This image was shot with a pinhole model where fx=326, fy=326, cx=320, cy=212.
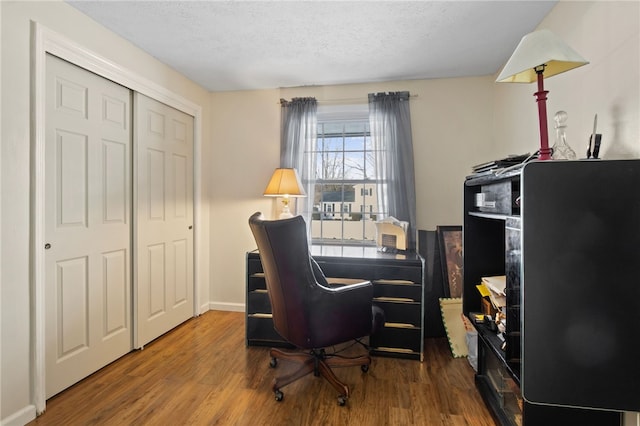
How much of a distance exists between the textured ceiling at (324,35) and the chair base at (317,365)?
2.23 meters

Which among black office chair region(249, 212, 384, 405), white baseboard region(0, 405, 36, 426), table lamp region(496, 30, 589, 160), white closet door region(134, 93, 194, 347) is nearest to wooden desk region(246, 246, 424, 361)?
black office chair region(249, 212, 384, 405)

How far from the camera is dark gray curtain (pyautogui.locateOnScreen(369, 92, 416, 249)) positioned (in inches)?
123

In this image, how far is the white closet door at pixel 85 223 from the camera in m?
1.97

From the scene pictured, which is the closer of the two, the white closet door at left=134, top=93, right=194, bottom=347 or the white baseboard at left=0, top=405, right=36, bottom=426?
the white baseboard at left=0, top=405, right=36, bottom=426

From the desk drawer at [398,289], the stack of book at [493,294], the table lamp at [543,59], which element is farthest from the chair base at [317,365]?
the table lamp at [543,59]

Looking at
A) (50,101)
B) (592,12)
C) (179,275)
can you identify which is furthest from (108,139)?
(592,12)

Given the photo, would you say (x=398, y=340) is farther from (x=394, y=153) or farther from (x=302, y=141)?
(x=302, y=141)

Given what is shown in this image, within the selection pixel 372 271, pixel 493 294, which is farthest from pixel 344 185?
pixel 493 294

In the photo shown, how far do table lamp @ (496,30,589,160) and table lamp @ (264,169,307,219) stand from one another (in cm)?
191

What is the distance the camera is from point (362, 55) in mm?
2654

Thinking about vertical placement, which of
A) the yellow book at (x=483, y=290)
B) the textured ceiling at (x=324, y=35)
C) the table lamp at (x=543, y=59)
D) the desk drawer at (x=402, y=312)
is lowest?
the desk drawer at (x=402, y=312)

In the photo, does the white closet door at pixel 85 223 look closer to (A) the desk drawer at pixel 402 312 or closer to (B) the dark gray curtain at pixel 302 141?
(B) the dark gray curtain at pixel 302 141

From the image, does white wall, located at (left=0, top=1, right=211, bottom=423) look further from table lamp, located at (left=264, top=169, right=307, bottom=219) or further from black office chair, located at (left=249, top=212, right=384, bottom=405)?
table lamp, located at (left=264, top=169, right=307, bottom=219)

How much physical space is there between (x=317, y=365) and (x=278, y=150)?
215 centimetres
